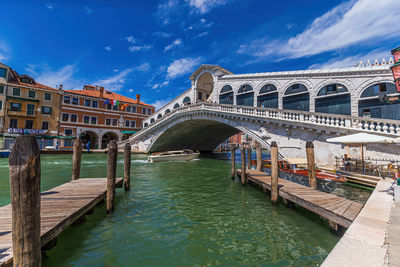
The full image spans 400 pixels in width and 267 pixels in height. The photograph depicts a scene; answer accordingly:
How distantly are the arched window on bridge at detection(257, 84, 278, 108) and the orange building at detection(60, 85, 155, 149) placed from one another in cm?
1929

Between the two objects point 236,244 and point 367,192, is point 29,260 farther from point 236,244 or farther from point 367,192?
point 367,192

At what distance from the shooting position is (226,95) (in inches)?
829

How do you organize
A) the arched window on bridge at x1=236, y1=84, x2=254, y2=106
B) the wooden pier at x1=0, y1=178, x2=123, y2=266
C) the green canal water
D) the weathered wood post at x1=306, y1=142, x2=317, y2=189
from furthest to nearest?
the arched window on bridge at x1=236, y1=84, x2=254, y2=106 → the weathered wood post at x1=306, y1=142, x2=317, y2=189 → the green canal water → the wooden pier at x1=0, y1=178, x2=123, y2=266

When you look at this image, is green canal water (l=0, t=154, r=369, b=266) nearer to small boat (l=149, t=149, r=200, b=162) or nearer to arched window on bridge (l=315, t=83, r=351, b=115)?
arched window on bridge (l=315, t=83, r=351, b=115)

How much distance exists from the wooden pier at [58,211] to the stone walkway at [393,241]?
4218 mm

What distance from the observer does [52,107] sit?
2533cm

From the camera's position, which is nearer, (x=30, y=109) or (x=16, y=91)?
(x=16, y=91)

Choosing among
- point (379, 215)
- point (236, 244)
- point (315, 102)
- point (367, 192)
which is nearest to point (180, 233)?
point (236, 244)

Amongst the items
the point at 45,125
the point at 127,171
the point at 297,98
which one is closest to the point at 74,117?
the point at 45,125

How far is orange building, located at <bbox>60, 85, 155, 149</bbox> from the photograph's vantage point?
87.8ft

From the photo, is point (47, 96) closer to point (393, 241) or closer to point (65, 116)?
point (65, 116)

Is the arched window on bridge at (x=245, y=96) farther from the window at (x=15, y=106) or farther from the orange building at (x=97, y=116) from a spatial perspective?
the window at (x=15, y=106)

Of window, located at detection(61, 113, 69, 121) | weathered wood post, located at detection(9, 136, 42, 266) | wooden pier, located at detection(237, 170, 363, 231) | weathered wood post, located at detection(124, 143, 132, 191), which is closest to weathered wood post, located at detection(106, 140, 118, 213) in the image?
weathered wood post, located at detection(124, 143, 132, 191)

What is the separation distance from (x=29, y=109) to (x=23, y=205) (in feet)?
93.8
